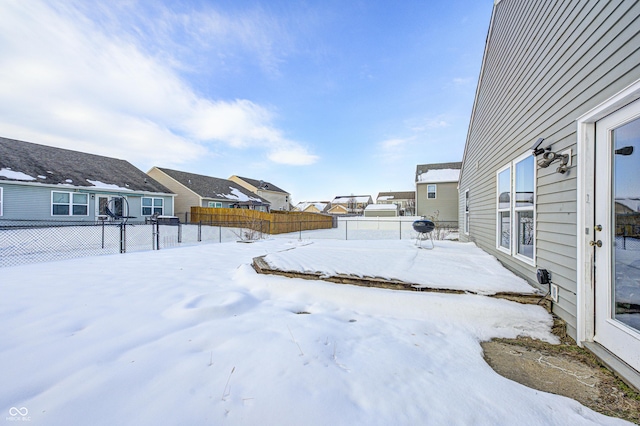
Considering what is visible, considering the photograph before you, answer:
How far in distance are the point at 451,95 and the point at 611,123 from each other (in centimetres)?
1059

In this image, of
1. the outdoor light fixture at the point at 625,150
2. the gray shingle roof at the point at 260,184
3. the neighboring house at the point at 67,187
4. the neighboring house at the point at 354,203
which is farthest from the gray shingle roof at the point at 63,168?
the neighboring house at the point at 354,203

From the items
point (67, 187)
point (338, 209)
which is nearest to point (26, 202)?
point (67, 187)

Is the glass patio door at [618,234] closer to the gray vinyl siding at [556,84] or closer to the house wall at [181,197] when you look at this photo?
the gray vinyl siding at [556,84]

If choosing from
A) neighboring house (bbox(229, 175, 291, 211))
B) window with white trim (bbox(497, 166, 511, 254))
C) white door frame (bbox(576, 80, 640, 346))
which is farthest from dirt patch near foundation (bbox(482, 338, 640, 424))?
neighboring house (bbox(229, 175, 291, 211))

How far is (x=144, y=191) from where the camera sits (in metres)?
15.8

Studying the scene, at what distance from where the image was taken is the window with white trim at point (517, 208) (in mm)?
3592

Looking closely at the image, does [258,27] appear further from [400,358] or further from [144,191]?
[144,191]

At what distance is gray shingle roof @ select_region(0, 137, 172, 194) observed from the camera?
12.0m

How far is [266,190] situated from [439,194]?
18.3 meters

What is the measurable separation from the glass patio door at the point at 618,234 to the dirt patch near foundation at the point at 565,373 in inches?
8.3

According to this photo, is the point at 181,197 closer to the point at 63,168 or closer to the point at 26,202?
the point at 63,168

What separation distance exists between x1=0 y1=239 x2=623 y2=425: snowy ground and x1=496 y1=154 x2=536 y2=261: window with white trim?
2.70ft

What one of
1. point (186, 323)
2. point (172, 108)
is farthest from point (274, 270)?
point (172, 108)

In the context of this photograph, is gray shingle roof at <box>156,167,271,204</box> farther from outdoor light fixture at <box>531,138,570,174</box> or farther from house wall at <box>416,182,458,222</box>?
outdoor light fixture at <box>531,138,570,174</box>
